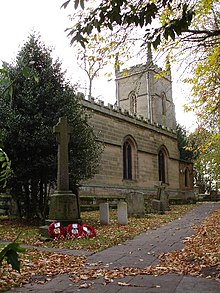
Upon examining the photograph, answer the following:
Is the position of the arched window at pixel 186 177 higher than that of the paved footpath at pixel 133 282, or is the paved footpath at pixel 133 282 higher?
the arched window at pixel 186 177

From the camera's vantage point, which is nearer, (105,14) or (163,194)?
(105,14)

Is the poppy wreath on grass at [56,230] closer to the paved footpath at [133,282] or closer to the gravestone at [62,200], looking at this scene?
the gravestone at [62,200]

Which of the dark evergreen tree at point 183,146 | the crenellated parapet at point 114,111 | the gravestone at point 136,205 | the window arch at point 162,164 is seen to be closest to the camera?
the gravestone at point 136,205

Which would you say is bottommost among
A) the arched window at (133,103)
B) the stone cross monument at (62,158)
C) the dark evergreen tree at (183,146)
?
the stone cross monument at (62,158)

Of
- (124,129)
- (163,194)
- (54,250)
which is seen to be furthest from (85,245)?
(124,129)

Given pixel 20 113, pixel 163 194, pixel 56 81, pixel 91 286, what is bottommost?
pixel 91 286

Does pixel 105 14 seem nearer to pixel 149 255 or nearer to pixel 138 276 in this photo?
pixel 138 276

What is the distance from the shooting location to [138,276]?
174 inches

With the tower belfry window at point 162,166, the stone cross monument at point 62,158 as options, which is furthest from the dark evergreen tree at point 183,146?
the stone cross monument at point 62,158

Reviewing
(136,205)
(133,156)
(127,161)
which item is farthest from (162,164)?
(136,205)

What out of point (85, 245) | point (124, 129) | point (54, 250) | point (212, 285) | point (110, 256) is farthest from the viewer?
point (124, 129)

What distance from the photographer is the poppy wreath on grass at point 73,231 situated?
26.2 ft

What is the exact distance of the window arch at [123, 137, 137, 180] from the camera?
75.4 ft

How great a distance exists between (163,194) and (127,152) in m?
6.57
